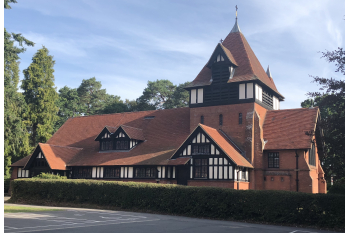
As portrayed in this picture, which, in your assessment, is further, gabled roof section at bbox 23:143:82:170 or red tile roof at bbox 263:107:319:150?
gabled roof section at bbox 23:143:82:170

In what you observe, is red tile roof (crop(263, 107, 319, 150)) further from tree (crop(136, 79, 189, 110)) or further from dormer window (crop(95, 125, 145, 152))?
tree (crop(136, 79, 189, 110))

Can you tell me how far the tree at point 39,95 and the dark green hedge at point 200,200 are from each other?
2168 centimetres

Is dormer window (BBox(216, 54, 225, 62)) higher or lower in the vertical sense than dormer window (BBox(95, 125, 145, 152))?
higher

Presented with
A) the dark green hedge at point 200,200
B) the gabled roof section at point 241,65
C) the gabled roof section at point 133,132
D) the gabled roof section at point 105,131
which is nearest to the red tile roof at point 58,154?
the gabled roof section at point 105,131

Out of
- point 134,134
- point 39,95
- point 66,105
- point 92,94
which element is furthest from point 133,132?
point 92,94

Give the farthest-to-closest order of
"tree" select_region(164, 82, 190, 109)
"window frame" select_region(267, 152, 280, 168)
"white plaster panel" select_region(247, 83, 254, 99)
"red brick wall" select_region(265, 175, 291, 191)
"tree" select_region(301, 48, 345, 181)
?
"tree" select_region(164, 82, 190, 109), "white plaster panel" select_region(247, 83, 254, 99), "window frame" select_region(267, 152, 280, 168), "red brick wall" select_region(265, 175, 291, 191), "tree" select_region(301, 48, 345, 181)

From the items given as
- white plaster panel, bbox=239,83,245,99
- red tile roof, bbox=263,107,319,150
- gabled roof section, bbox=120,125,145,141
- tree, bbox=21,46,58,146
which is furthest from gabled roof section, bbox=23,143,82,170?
red tile roof, bbox=263,107,319,150

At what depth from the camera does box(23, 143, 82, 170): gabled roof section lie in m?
35.9

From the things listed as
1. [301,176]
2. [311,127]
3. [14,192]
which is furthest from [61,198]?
[311,127]

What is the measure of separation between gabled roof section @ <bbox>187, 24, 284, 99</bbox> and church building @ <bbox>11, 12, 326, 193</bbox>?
0.10 m

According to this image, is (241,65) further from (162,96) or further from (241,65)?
(162,96)

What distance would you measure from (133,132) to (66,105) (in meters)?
29.2

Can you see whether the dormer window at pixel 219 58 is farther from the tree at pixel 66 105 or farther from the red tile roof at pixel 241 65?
the tree at pixel 66 105

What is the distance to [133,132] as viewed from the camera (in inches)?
1479
